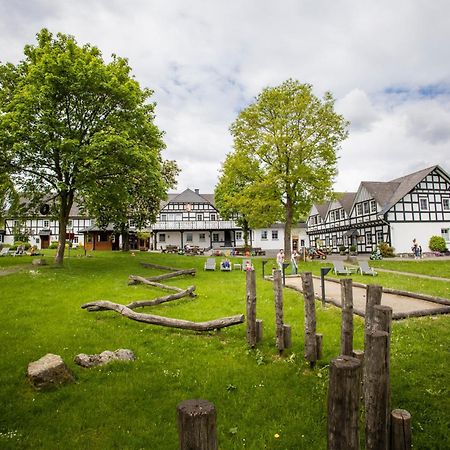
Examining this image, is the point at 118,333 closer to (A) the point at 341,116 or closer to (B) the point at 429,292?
(B) the point at 429,292

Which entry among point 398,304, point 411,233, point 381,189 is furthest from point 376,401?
point 381,189

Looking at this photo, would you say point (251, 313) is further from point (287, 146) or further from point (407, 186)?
point (407, 186)

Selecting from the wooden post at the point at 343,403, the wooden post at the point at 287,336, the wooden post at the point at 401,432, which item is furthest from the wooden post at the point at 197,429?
the wooden post at the point at 287,336

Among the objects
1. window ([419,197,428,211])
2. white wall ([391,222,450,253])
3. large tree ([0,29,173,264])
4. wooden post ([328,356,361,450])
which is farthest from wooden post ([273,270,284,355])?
window ([419,197,428,211])

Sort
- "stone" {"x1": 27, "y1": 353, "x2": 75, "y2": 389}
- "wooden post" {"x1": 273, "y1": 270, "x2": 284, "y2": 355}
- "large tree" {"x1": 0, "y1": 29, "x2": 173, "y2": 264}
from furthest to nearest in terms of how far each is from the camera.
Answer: "large tree" {"x1": 0, "y1": 29, "x2": 173, "y2": 264} → "wooden post" {"x1": 273, "y1": 270, "x2": 284, "y2": 355} → "stone" {"x1": 27, "y1": 353, "x2": 75, "y2": 389}

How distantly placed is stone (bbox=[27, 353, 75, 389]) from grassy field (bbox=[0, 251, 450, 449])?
16 cm

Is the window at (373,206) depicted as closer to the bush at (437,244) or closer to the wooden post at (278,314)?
the bush at (437,244)

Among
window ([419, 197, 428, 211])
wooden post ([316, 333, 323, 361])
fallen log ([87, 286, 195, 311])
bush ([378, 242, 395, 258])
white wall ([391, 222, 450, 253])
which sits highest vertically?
window ([419, 197, 428, 211])

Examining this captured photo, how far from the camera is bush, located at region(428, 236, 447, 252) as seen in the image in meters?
37.3

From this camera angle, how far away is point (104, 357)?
24.1 feet

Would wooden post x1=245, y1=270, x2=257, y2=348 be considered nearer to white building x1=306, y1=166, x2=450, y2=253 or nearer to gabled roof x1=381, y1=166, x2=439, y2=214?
white building x1=306, y1=166, x2=450, y2=253

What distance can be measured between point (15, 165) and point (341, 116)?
82.3 feet

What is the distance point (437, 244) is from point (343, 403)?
4120 centimetres

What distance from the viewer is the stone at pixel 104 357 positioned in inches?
281
